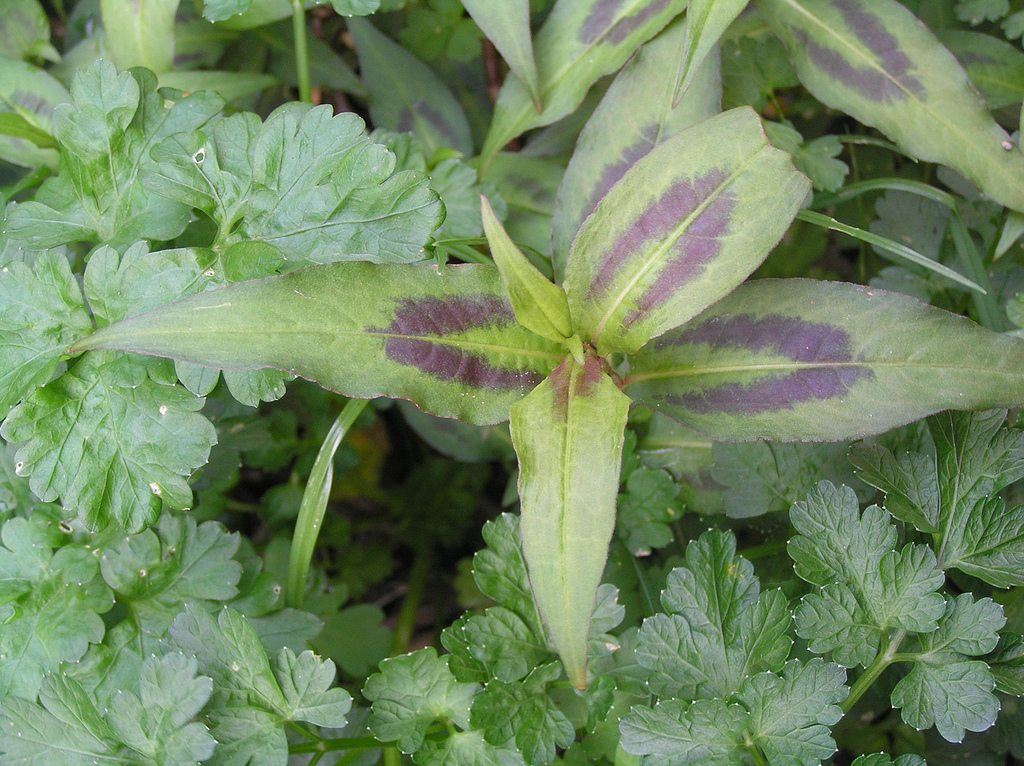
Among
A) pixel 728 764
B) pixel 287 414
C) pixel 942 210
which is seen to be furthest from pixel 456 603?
pixel 942 210

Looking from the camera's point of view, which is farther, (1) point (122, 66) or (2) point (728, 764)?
(1) point (122, 66)

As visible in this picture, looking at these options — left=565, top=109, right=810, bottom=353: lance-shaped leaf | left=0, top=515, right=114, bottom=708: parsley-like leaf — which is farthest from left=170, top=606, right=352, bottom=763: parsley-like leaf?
left=565, top=109, right=810, bottom=353: lance-shaped leaf

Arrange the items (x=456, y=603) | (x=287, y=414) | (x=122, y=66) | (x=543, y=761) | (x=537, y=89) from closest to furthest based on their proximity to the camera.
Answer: (x=543, y=761) < (x=537, y=89) < (x=122, y=66) < (x=287, y=414) < (x=456, y=603)

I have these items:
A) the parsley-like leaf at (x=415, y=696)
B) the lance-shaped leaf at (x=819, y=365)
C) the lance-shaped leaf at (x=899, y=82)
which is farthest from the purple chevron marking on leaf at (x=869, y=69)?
the parsley-like leaf at (x=415, y=696)

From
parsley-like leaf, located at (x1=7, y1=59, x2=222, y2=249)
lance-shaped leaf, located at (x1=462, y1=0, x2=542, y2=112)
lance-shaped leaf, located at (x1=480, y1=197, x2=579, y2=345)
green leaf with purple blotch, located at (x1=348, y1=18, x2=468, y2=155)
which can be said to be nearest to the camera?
lance-shaped leaf, located at (x1=480, y1=197, x2=579, y2=345)

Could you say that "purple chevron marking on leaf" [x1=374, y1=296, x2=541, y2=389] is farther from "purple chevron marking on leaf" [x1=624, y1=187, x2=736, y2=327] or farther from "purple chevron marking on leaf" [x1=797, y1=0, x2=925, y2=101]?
"purple chevron marking on leaf" [x1=797, y1=0, x2=925, y2=101]

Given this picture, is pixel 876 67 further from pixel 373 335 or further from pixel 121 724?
pixel 121 724

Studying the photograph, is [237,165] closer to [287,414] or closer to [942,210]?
[287,414]

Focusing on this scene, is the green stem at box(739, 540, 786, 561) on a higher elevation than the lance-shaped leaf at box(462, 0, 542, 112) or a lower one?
lower
